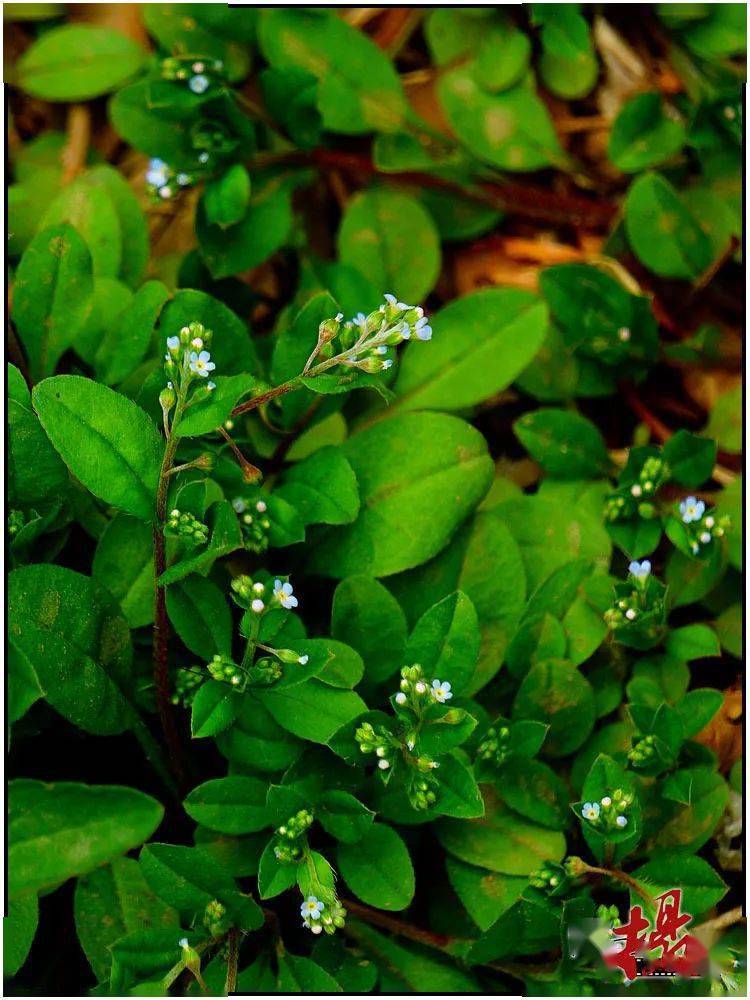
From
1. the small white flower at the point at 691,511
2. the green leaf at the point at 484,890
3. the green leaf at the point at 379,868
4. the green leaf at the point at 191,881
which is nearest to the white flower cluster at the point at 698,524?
the small white flower at the point at 691,511

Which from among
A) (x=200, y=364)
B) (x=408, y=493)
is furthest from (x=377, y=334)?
(x=408, y=493)

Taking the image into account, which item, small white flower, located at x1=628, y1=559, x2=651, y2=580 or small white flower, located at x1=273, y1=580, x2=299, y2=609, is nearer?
small white flower, located at x1=273, y1=580, x2=299, y2=609

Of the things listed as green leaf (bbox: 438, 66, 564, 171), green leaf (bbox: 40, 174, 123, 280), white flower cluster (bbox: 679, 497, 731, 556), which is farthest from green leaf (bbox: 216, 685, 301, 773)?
green leaf (bbox: 438, 66, 564, 171)

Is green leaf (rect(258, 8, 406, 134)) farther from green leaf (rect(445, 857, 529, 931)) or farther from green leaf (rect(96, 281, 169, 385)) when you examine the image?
green leaf (rect(445, 857, 529, 931))

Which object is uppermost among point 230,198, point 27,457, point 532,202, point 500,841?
point 230,198

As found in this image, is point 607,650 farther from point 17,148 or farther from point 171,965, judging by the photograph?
point 17,148

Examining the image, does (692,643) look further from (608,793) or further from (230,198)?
(230,198)
